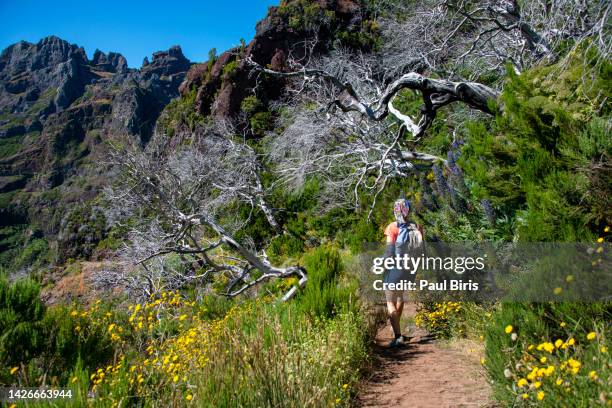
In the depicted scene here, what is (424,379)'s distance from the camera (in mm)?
3580

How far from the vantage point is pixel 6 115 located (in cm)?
11188

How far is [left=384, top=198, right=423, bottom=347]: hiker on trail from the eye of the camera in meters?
4.80

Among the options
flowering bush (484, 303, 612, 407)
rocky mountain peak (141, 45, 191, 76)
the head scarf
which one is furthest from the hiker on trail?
rocky mountain peak (141, 45, 191, 76)

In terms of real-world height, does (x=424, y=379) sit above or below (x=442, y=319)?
below

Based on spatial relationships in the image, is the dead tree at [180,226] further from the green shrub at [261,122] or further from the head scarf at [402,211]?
the green shrub at [261,122]

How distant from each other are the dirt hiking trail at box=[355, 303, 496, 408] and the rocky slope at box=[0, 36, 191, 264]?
1354 cm

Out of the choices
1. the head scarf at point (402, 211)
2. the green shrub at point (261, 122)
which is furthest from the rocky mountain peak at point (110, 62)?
the head scarf at point (402, 211)

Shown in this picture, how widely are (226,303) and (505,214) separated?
492 centimetres

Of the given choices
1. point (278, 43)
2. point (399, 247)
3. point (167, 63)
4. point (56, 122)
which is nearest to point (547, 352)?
point (399, 247)

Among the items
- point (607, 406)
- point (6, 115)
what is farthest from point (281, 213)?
point (6, 115)

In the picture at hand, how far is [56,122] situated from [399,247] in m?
100.0

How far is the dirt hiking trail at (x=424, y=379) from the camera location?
9.91 feet

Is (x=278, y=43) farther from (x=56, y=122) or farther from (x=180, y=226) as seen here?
(x=56, y=122)

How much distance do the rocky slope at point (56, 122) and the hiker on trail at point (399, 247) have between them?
506 inches
